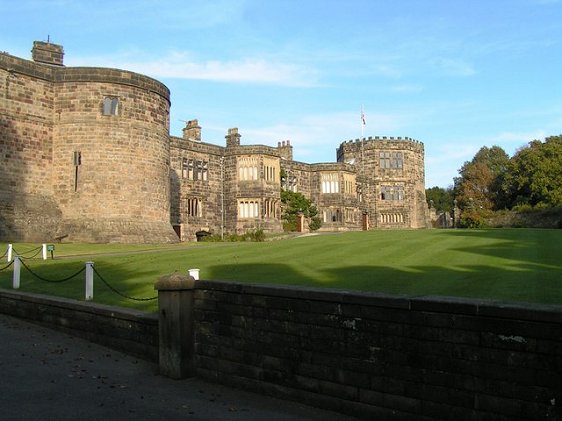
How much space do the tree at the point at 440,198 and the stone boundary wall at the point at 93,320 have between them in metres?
112

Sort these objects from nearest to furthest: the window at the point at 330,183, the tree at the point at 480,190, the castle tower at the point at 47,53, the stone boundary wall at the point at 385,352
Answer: the stone boundary wall at the point at 385,352, the castle tower at the point at 47,53, the window at the point at 330,183, the tree at the point at 480,190

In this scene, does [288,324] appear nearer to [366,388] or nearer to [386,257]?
[366,388]

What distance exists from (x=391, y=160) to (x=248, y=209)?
25.4 metres

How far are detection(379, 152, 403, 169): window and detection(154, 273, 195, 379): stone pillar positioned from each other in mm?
61314

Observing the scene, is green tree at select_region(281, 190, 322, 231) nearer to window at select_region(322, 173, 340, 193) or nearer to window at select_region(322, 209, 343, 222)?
window at select_region(322, 209, 343, 222)

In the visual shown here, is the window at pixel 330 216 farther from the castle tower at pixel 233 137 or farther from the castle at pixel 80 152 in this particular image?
the castle at pixel 80 152

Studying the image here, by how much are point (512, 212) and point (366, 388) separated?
5308 cm

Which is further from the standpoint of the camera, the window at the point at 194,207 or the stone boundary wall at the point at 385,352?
the window at the point at 194,207

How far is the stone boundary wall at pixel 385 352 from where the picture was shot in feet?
16.8

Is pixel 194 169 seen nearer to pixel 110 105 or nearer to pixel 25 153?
pixel 110 105

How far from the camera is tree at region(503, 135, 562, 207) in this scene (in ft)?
182

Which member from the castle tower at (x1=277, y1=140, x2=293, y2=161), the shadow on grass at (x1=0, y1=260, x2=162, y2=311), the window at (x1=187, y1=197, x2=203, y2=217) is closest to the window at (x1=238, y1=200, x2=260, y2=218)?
the window at (x1=187, y1=197, x2=203, y2=217)

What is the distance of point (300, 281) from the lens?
486 inches

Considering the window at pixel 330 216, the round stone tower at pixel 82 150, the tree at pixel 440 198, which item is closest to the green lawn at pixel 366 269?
the round stone tower at pixel 82 150
